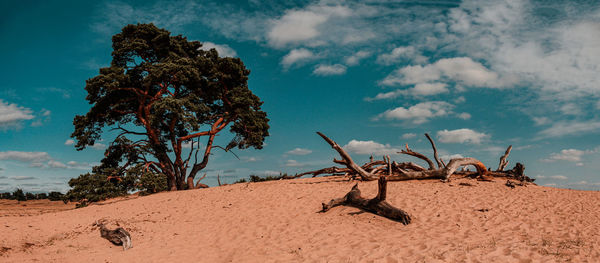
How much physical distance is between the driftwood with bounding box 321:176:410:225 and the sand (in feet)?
0.82

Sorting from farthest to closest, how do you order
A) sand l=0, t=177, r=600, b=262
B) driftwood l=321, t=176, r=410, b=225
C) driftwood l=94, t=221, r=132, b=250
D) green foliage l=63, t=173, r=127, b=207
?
green foliage l=63, t=173, r=127, b=207, driftwood l=94, t=221, r=132, b=250, driftwood l=321, t=176, r=410, b=225, sand l=0, t=177, r=600, b=262

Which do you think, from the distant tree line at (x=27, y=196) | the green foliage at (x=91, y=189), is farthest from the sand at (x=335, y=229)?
the distant tree line at (x=27, y=196)

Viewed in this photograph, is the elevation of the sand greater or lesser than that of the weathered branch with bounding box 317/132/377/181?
lesser

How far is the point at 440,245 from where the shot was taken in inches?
301

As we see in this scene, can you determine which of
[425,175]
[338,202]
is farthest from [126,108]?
[425,175]

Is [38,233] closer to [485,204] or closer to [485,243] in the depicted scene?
[485,243]

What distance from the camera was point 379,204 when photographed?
35.8ft

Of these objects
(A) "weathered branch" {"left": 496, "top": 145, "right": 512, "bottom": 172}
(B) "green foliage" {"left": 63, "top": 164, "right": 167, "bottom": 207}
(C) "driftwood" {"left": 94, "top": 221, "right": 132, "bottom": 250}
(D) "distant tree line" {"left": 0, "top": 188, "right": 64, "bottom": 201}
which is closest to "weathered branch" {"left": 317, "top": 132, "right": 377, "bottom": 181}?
(A) "weathered branch" {"left": 496, "top": 145, "right": 512, "bottom": 172}

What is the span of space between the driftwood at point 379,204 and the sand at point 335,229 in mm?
249

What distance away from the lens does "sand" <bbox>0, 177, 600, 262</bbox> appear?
745cm

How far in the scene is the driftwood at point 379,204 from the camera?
10250 mm

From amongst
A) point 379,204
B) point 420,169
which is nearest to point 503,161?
point 420,169

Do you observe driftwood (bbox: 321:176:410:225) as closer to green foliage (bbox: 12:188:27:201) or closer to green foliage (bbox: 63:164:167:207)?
green foliage (bbox: 63:164:167:207)

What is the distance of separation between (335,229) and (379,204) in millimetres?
1871
